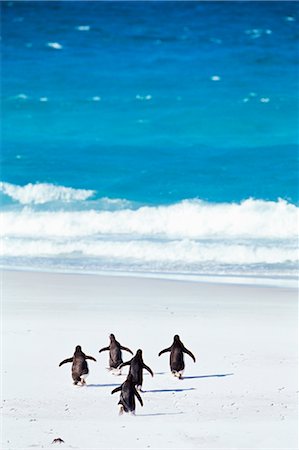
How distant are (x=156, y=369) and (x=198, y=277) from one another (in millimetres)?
6889

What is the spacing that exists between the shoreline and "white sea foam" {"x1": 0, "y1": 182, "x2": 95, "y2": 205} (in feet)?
31.5

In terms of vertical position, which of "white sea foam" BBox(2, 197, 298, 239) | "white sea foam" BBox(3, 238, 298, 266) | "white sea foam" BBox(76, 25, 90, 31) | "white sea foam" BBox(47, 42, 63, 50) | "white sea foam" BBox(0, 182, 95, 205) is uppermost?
"white sea foam" BBox(76, 25, 90, 31)

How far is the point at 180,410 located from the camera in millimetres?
5527

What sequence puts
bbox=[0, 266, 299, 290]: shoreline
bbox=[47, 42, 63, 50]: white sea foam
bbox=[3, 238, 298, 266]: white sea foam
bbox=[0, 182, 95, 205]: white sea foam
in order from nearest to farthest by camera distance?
bbox=[0, 266, 299, 290]: shoreline → bbox=[3, 238, 298, 266]: white sea foam → bbox=[0, 182, 95, 205]: white sea foam → bbox=[47, 42, 63, 50]: white sea foam

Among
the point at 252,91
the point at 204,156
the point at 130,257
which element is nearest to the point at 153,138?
the point at 204,156

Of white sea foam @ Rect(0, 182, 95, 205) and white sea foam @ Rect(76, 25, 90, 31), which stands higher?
white sea foam @ Rect(76, 25, 90, 31)

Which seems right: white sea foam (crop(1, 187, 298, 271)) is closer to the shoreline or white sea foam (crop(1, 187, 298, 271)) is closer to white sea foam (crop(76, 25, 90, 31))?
the shoreline

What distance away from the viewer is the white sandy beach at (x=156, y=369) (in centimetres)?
502

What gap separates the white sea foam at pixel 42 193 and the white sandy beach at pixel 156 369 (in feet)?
41.5

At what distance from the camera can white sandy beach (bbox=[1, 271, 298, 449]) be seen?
502 cm

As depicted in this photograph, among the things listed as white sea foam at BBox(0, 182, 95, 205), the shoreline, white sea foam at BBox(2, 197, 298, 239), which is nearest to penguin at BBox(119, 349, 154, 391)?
the shoreline

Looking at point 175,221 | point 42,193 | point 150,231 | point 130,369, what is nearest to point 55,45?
point 42,193

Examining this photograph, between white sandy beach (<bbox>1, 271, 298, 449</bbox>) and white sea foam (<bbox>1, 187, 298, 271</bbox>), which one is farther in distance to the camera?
white sea foam (<bbox>1, 187, 298, 271</bbox>)

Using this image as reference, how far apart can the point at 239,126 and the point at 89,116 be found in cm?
490
